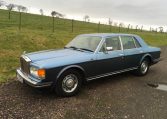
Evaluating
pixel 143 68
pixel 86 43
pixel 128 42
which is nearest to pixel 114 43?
pixel 128 42

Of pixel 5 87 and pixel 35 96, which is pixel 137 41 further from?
pixel 5 87

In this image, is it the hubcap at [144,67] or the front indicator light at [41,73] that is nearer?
the front indicator light at [41,73]

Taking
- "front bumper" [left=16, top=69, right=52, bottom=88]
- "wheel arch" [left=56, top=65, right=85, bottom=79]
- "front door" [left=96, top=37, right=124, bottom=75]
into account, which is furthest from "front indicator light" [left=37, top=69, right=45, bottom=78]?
"front door" [left=96, top=37, right=124, bottom=75]

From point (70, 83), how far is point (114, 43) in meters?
2.08

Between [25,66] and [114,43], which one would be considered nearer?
[25,66]

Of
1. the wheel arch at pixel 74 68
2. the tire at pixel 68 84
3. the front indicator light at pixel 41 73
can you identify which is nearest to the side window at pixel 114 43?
the wheel arch at pixel 74 68

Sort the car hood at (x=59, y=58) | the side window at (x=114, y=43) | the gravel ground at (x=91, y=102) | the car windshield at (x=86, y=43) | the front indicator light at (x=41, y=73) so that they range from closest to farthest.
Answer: the gravel ground at (x=91, y=102)
the front indicator light at (x=41, y=73)
the car hood at (x=59, y=58)
the car windshield at (x=86, y=43)
the side window at (x=114, y=43)

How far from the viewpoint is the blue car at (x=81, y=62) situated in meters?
5.25

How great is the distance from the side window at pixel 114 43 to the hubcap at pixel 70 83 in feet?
5.11

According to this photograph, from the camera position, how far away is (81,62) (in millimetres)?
5738

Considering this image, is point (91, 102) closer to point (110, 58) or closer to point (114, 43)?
point (110, 58)

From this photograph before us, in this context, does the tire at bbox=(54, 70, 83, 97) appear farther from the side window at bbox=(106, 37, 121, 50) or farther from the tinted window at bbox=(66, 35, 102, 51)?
the side window at bbox=(106, 37, 121, 50)

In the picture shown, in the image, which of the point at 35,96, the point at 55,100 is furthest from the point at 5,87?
the point at 55,100

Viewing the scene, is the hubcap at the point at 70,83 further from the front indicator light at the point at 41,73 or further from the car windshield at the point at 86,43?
the car windshield at the point at 86,43
